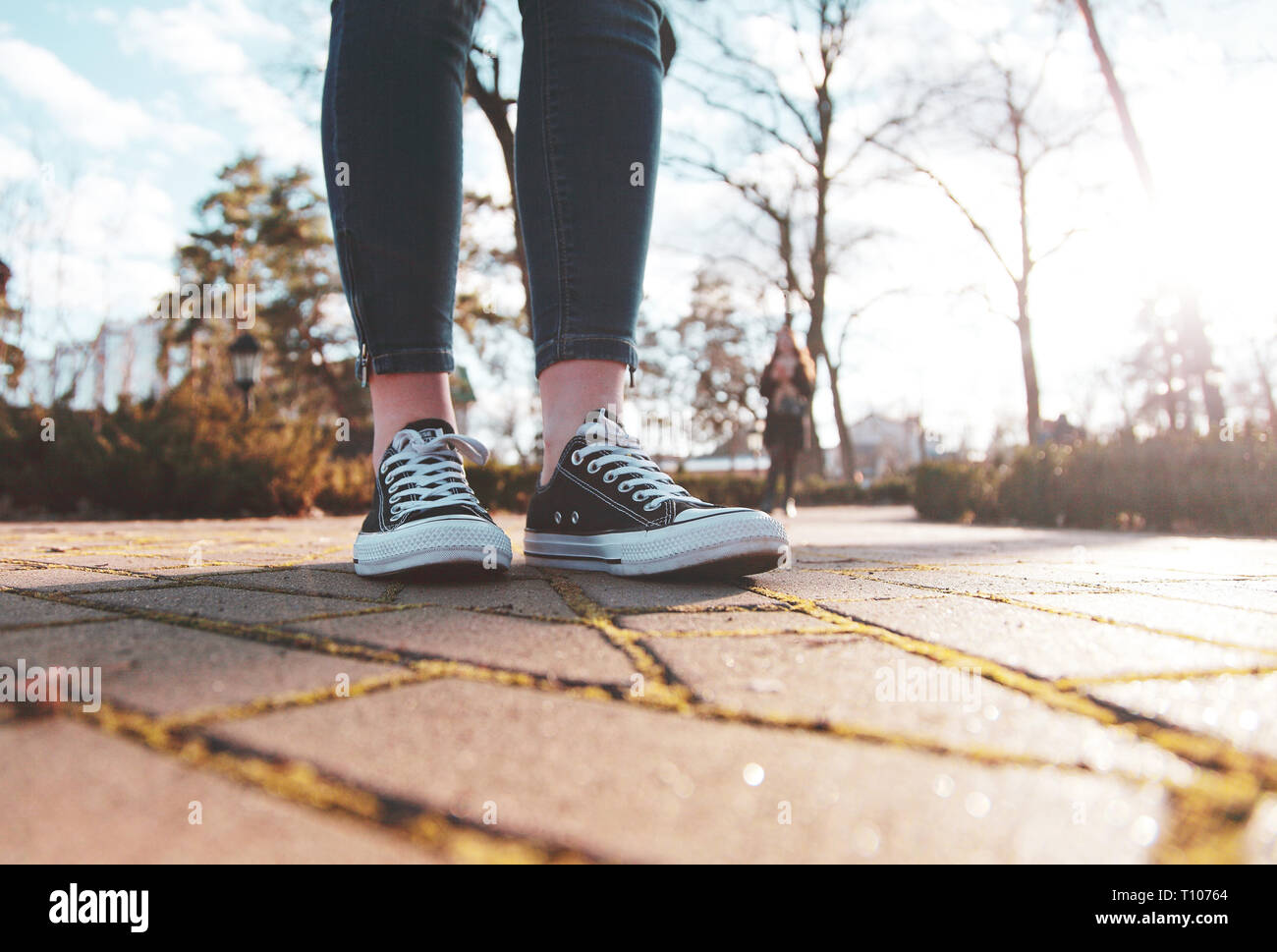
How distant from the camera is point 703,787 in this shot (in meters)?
0.53

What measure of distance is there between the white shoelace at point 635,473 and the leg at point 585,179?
97 millimetres

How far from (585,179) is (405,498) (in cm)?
74

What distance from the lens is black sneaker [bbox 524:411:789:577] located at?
1.42 metres

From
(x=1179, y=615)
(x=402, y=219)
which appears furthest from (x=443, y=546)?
(x=1179, y=615)

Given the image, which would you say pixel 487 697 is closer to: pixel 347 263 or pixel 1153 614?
pixel 1153 614

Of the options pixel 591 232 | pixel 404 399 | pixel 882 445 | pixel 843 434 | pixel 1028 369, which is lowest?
pixel 404 399

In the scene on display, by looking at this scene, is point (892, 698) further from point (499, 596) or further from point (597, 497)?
point (597, 497)

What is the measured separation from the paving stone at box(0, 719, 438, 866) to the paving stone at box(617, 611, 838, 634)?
1.90 ft

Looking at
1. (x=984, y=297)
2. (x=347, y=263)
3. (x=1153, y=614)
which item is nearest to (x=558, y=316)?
(x=347, y=263)

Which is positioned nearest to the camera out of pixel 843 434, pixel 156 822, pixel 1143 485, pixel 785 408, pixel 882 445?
pixel 156 822

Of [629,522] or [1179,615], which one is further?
[629,522]

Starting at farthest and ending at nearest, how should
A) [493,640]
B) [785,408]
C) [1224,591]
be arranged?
[785,408] → [1224,591] → [493,640]

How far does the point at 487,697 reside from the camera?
0.70m
